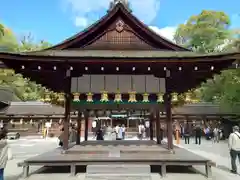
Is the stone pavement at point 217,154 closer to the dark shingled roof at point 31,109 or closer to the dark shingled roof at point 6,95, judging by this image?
the dark shingled roof at point 31,109

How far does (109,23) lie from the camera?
11961mm

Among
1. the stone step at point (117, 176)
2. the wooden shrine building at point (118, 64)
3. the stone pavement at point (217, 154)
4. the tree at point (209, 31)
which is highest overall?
the tree at point (209, 31)

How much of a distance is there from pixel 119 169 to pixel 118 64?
4.07 meters

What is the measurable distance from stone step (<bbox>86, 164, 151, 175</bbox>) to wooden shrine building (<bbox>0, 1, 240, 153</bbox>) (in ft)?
5.54

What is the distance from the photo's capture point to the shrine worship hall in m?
9.34

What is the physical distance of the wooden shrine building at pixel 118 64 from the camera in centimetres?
954

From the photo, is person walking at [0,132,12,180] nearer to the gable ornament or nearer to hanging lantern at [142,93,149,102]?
hanging lantern at [142,93,149,102]

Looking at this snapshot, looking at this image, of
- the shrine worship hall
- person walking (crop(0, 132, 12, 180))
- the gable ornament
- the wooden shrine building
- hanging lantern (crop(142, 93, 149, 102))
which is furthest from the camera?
the gable ornament

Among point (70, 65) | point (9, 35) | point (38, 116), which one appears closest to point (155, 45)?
point (70, 65)

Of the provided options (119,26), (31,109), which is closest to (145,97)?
(119,26)

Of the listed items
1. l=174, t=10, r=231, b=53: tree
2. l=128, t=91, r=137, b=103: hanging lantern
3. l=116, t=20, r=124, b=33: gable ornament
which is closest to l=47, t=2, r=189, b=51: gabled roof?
l=116, t=20, r=124, b=33: gable ornament

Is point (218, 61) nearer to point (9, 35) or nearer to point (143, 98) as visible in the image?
point (143, 98)

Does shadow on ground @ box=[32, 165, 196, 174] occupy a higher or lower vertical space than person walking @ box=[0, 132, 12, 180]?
lower

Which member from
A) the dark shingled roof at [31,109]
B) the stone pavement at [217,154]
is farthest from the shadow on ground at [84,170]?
the dark shingled roof at [31,109]
